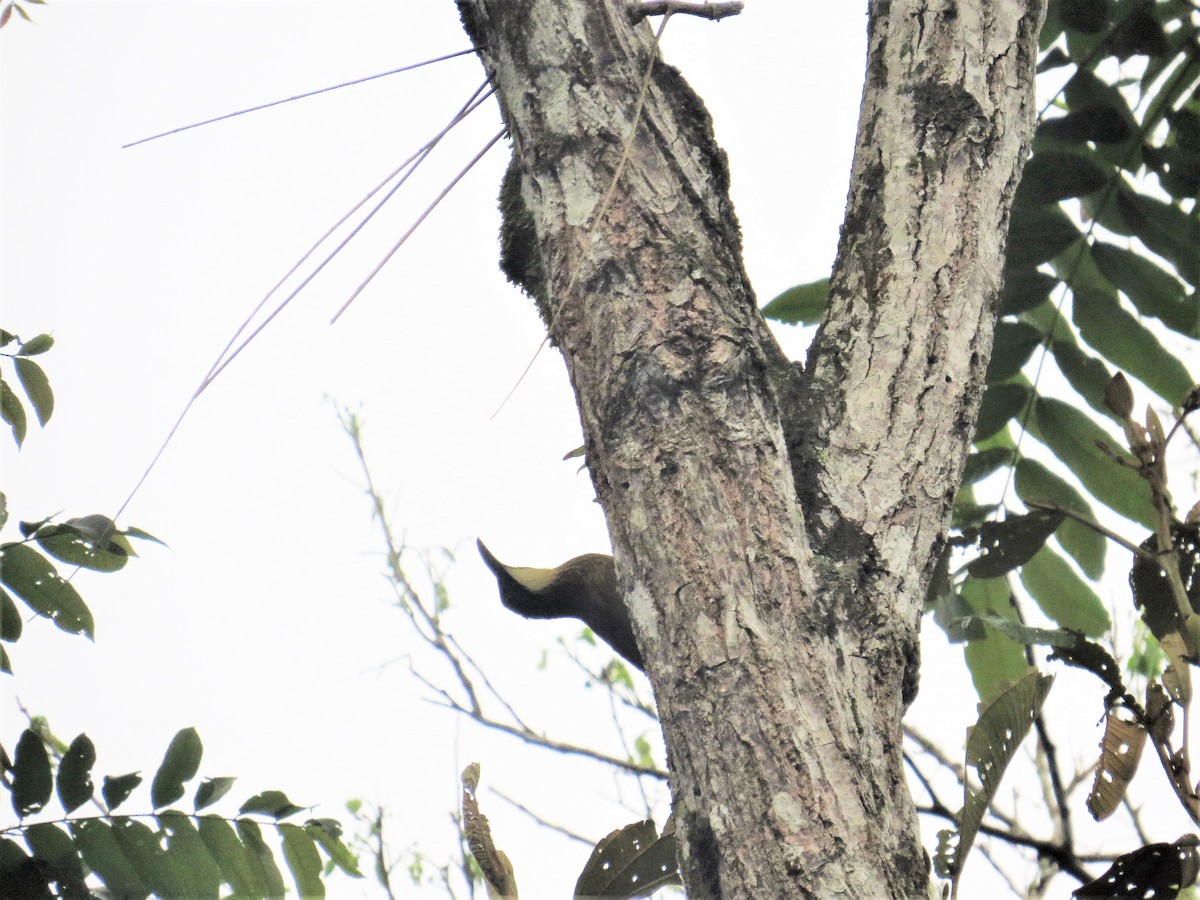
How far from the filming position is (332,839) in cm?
136

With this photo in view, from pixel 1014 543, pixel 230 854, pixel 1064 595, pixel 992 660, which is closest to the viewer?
pixel 230 854

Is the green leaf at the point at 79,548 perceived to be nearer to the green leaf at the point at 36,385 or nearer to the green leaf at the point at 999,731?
the green leaf at the point at 36,385

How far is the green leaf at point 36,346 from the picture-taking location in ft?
4.43

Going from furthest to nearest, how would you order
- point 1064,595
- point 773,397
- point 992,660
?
1. point 1064,595
2. point 992,660
3. point 773,397

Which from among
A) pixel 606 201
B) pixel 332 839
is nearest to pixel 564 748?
pixel 332 839

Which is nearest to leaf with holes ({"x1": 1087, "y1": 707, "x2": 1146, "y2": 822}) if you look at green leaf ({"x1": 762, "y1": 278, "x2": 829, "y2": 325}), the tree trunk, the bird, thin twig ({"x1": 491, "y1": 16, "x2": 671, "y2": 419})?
the tree trunk

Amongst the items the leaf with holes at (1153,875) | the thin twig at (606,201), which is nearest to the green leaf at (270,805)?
the thin twig at (606,201)

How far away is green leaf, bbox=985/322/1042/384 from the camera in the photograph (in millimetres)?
1792

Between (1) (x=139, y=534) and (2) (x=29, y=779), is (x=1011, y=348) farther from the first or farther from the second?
(2) (x=29, y=779)

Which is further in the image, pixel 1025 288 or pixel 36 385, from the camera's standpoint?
pixel 1025 288

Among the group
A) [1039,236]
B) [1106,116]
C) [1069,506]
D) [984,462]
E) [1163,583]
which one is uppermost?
[1106,116]

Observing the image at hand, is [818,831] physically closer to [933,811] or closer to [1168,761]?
[1168,761]

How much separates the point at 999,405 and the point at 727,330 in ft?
3.54

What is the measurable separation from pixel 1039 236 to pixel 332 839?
1.38 m
